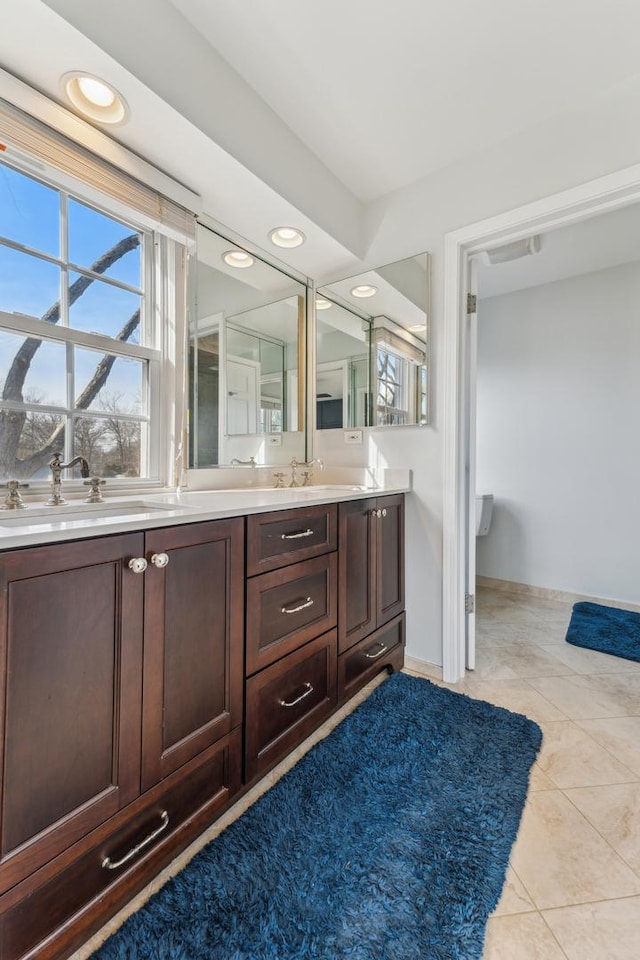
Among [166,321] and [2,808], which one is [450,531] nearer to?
[166,321]

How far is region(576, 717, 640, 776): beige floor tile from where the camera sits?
4.73ft

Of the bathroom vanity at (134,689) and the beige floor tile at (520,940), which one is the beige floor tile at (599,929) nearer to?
the beige floor tile at (520,940)

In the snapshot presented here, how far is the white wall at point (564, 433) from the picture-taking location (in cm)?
284

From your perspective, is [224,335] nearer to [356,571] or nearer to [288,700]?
[356,571]

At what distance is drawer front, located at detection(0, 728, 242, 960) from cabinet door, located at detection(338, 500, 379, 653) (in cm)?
62

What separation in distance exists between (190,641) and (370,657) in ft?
3.45

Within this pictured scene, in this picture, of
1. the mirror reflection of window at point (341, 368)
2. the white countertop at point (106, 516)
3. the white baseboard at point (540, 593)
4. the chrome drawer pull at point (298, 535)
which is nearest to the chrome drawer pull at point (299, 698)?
the chrome drawer pull at point (298, 535)

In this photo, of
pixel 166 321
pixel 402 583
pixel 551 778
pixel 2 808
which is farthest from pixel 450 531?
pixel 2 808

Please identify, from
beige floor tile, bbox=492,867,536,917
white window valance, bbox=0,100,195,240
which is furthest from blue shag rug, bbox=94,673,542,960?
white window valance, bbox=0,100,195,240

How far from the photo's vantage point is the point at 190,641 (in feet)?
3.41

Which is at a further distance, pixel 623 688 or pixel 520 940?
pixel 623 688

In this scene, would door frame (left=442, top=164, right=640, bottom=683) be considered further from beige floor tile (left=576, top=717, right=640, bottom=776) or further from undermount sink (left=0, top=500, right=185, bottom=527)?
undermount sink (left=0, top=500, right=185, bottom=527)

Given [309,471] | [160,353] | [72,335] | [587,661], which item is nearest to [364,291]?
[309,471]

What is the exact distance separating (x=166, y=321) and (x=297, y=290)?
0.96m
